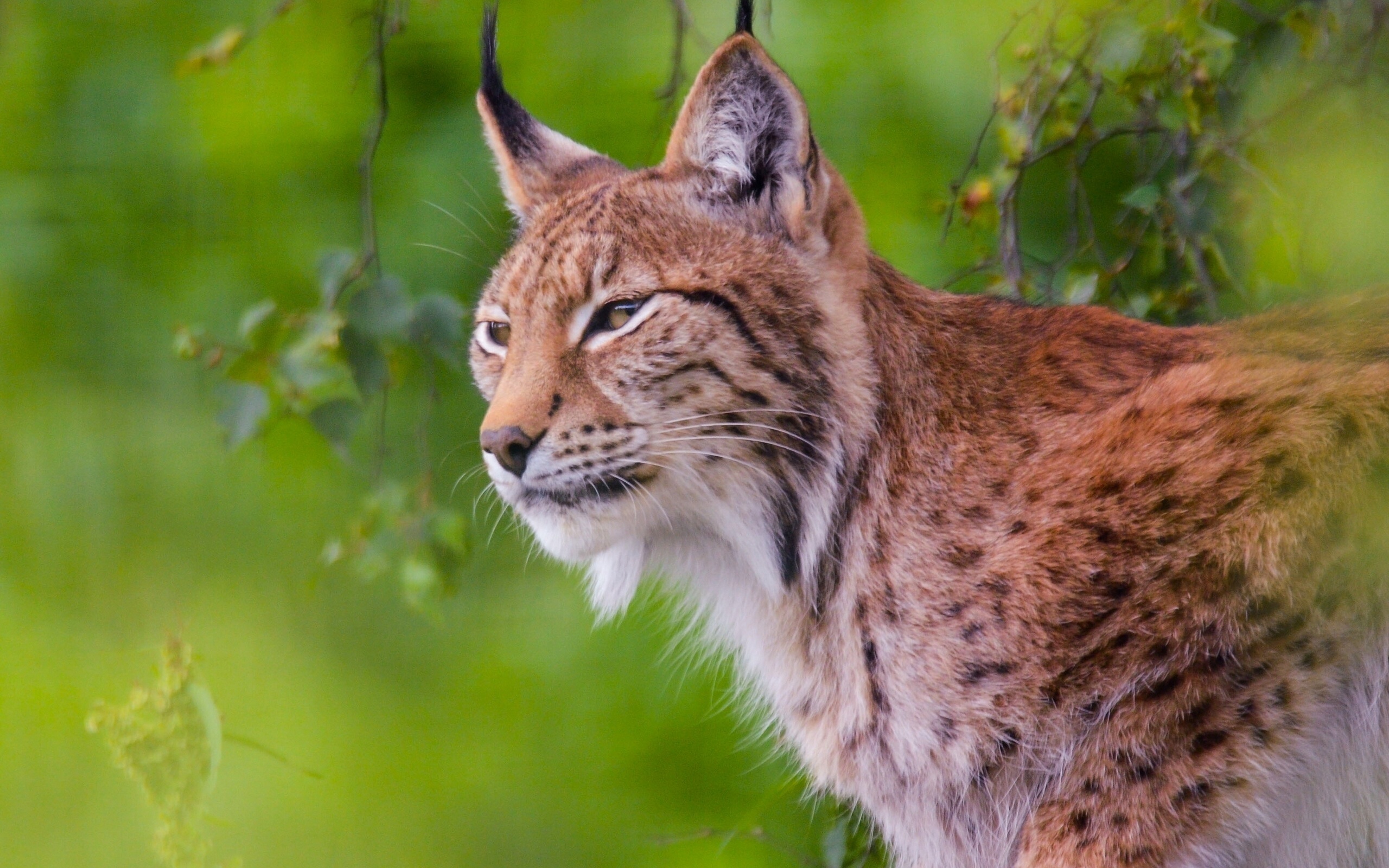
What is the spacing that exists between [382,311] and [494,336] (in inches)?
11.3

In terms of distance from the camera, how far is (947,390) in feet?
7.91

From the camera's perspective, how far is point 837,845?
109 inches

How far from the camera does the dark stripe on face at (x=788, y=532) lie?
2432 mm

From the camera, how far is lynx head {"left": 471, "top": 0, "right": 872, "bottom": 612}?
2.27 m

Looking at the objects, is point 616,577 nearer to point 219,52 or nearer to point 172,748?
point 172,748

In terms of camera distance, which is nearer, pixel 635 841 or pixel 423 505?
Answer: pixel 423 505

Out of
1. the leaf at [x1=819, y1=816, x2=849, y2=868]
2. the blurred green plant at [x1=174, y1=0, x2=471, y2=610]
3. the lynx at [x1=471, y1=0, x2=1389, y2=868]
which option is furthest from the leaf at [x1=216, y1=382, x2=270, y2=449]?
the leaf at [x1=819, y1=816, x2=849, y2=868]

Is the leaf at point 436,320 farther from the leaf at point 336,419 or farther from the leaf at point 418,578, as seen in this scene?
the leaf at point 418,578

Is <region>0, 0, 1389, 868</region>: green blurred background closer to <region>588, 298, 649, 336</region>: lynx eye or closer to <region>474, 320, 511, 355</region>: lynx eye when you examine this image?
<region>474, 320, 511, 355</region>: lynx eye

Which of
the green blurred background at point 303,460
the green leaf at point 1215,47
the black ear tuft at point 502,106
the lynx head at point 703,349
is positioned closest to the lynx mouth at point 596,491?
the lynx head at point 703,349

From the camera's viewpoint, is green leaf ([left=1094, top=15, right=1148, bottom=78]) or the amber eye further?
green leaf ([left=1094, top=15, right=1148, bottom=78])

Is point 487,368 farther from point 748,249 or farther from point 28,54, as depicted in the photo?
point 28,54

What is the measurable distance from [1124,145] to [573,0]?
4.58ft

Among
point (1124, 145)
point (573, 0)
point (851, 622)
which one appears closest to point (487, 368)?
point (851, 622)
